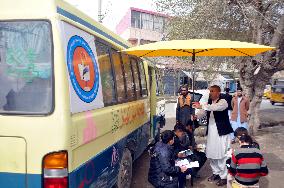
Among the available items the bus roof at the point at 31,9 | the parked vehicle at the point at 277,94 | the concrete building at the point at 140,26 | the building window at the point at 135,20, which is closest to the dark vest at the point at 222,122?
the bus roof at the point at 31,9

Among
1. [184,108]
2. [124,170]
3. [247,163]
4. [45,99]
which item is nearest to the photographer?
[45,99]

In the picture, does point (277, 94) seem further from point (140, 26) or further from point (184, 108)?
point (184, 108)

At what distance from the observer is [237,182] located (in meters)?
4.95

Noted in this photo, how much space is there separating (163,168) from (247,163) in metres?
1.11

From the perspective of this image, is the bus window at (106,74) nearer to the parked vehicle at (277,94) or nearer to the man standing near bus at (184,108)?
the man standing near bus at (184,108)

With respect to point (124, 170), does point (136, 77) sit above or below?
above

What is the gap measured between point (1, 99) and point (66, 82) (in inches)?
23.9

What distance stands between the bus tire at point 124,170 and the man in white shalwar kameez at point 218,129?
65.4 inches

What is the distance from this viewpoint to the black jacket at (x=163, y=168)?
493 centimetres

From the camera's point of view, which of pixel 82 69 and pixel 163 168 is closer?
pixel 82 69

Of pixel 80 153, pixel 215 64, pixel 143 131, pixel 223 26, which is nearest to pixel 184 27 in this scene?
pixel 223 26

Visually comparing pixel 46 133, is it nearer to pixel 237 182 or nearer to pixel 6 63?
pixel 6 63

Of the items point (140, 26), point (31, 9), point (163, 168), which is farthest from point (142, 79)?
point (140, 26)

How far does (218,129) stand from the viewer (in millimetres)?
6504
